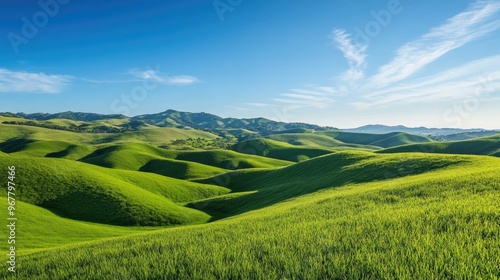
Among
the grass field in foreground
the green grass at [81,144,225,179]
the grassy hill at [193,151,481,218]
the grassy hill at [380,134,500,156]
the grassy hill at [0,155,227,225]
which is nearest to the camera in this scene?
the grass field in foreground

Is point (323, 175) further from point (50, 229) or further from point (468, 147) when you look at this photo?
point (468, 147)

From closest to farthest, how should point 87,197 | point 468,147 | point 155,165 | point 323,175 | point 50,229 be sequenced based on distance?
point 50,229
point 87,197
point 323,175
point 155,165
point 468,147

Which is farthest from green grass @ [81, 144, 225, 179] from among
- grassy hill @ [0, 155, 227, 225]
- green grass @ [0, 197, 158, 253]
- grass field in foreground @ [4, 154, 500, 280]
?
grass field in foreground @ [4, 154, 500, 280]

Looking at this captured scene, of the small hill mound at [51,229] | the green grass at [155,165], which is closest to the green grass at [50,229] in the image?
the small hill mound at [51,229]

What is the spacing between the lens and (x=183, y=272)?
997 centimetres

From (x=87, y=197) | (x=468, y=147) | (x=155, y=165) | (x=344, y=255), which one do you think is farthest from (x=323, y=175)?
(x=468, y=147)

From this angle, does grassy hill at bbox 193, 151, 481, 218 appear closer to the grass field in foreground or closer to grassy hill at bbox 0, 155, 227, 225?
grassy hill at bbox 0, 155, 227, 225

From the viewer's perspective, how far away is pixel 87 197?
67.9 m

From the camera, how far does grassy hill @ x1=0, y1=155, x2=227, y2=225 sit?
63.3 m

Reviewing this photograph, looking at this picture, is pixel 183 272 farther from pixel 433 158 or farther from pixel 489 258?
pixel 433 158

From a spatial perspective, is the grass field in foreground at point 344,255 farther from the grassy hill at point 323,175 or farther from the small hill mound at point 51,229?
the grassy hill at point 323,175

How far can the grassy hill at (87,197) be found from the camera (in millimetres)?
63344

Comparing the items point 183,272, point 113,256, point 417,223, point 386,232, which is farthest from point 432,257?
point 113,256

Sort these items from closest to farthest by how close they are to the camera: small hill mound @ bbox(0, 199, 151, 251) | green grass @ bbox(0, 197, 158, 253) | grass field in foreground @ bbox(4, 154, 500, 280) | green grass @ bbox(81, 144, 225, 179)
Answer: grass field in foreground @ bbox(4, 154, 500, 280)
green grass @ bbox(0, 197, 158, 253)
small hill mound @ bbox(0, 199, 151, 251)
green grass @ bbox(81, 144, 225, 179)
